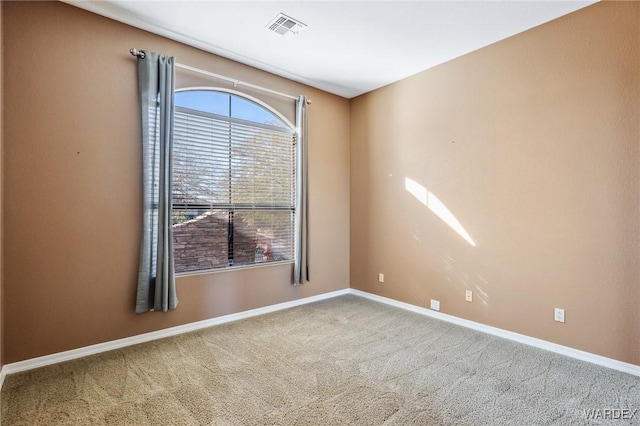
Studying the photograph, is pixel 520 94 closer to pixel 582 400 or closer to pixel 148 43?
pixel 582 400

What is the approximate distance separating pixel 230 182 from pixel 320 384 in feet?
7.48

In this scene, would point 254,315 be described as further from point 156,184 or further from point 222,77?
point 222,77

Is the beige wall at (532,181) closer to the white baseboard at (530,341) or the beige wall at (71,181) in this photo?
the white baseboard at (530,341)

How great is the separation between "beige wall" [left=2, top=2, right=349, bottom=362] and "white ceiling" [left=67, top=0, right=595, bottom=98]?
1.03ft

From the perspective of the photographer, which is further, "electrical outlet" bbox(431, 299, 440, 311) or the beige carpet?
"electrical outlet" bbox(431, 299, 440, 311)

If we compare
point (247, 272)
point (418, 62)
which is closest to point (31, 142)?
point (247, 272)

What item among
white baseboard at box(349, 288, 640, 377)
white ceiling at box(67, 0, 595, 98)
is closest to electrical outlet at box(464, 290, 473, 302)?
white baseboard at box(349, 288, 640, 377)

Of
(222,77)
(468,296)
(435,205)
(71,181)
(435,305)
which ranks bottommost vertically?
(435,305)

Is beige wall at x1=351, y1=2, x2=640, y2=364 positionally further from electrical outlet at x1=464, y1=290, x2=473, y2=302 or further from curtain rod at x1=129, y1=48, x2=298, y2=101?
curtain rod at x1=129, y1=48, x2=298, y2=101

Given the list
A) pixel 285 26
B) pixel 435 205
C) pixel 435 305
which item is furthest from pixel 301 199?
pixel 435 305

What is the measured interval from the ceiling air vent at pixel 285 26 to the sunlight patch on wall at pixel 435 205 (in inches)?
84.9

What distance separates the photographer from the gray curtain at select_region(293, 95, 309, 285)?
4.10 meters

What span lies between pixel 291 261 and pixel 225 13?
277 centimetres

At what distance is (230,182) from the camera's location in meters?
3.59
